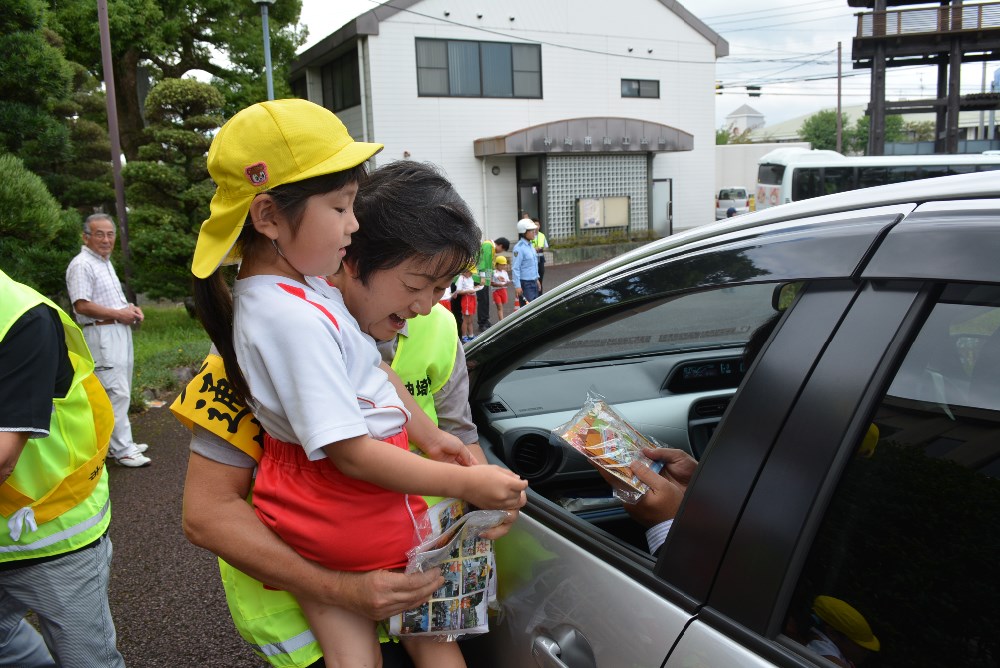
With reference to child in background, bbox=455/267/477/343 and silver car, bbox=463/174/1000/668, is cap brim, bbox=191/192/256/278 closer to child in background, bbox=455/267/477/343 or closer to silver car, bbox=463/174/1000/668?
silver car, bbox=463/174/1000/668

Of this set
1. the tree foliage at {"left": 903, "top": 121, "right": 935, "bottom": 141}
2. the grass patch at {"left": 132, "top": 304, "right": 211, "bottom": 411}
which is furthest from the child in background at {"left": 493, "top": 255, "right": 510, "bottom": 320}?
the tree foliage at {"left": 903, "top": 121, "right": 935, "bottom": 141}

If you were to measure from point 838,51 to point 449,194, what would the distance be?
152ft

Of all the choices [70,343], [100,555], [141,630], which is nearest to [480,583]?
→ [100,555]

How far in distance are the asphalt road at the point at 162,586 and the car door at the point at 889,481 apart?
2.72 metres

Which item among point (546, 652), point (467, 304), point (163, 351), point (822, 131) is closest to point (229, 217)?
point (546, 652)

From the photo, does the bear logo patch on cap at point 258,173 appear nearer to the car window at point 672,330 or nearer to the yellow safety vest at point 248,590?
the yellow safety vest at point 248,590

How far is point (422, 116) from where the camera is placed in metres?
22.7

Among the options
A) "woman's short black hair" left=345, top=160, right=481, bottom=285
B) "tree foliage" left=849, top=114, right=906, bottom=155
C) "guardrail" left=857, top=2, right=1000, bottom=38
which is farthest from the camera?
"tree foliage" left=849, top=114, right=906, bottom=155

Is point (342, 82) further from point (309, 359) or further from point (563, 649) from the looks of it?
point (563, 649)

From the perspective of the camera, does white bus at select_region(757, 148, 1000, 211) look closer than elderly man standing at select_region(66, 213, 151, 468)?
No

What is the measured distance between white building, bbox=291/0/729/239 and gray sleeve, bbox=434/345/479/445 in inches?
831

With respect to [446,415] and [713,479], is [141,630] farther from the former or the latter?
[713,479]

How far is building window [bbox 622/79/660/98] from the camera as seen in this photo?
1038 inches

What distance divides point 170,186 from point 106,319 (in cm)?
665
